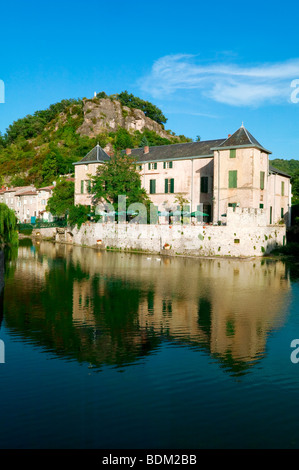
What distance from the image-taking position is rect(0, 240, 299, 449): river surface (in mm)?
8883

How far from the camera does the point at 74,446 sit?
27.6ft

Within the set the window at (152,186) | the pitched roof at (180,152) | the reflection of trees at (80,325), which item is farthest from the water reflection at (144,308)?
the window at (152,186)

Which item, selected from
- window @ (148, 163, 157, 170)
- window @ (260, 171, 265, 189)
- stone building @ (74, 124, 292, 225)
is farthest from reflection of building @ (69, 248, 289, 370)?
window @ (148, 163, 157, 170)

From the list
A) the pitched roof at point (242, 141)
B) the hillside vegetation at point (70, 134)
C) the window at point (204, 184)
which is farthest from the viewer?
the hillside vegetation at point (70, 134)

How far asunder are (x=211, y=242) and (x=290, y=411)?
28097 mm

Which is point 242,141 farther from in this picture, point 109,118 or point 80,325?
point 109,118

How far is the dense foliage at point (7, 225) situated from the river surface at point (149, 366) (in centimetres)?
510

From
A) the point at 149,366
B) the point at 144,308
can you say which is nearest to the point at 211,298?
the point at 144,308

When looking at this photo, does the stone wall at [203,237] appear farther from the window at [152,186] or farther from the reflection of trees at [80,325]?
the reflection of trees at [80,325]

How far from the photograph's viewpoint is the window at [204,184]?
44312mm

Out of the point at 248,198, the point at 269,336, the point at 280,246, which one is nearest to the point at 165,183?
the point at 248,198

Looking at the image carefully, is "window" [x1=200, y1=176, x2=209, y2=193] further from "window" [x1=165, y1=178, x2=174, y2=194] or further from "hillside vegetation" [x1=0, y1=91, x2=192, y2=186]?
"hillside vegetation" [x1=0, y1=91, x2=192, y2=186]

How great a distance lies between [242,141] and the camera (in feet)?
128

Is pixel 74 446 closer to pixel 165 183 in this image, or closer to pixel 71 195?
pixel 165 183
